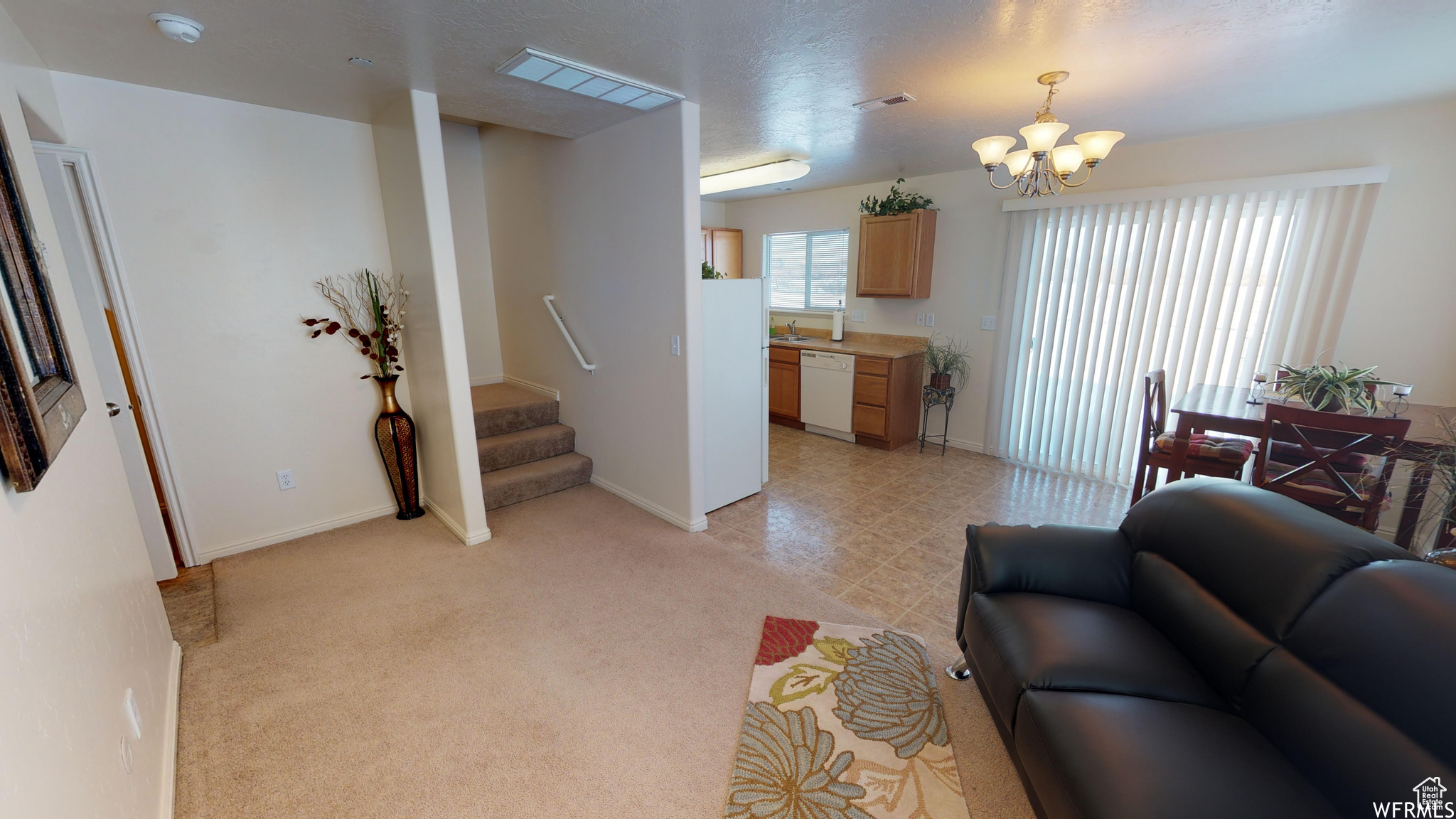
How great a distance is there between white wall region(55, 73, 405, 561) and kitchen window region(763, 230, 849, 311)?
12.3 ft

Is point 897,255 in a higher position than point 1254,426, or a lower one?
higher

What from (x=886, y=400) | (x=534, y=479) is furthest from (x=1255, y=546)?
(x=534, y=479)

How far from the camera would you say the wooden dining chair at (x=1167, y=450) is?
2955mm

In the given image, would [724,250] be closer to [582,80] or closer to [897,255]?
[897,255]

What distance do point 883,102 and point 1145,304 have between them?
2.46 metres

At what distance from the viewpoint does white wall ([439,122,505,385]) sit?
167 inches

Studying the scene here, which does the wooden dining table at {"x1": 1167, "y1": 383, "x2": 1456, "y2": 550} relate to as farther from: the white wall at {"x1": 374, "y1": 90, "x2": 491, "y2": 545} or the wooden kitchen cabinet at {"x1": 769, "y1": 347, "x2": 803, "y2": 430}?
the white wall at {"x1": 374, "y1": 90, "x2": 491, "y2": 545}

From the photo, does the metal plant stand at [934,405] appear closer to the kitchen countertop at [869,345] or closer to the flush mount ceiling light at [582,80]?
the kitchen countertop at [869,345]

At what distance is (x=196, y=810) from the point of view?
157 centimetres

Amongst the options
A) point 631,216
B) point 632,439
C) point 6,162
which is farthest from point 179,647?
point 631,216

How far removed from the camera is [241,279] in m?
2.82

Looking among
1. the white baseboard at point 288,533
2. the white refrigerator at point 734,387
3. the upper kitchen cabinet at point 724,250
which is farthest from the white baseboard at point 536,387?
the upper kitchen cabinet at point 724,250

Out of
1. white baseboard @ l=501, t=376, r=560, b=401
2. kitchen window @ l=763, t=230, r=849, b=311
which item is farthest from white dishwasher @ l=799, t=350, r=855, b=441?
white baseboard @ l=501, t=376, r=560, b=401

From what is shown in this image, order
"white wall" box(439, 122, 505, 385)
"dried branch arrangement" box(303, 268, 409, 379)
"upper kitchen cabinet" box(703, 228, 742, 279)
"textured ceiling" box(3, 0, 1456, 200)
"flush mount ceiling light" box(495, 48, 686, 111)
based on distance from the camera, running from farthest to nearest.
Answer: "upper kitchen cabinet" box(703, 228, 742, 279) → "white wall" box(439, 122, 505, 385) → "dried branch arrangement" box(303, 268, 409, 379) → "flush mount ceiling light" box(495, 48, 686, 111) → "textured ceiling" box(3, 0, 1456, 200)
